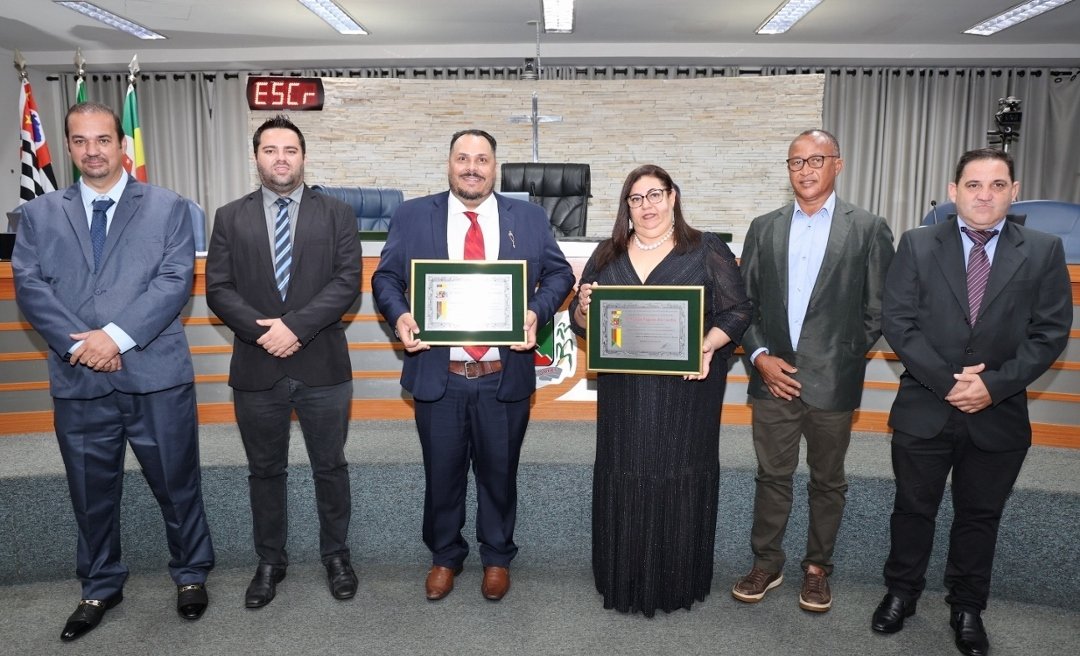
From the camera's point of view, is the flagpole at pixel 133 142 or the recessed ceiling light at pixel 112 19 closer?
the flagpole at pixel 133 142

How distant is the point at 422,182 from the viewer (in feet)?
27.1

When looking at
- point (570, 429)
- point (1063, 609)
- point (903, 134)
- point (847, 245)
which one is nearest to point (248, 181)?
point (570, 429)

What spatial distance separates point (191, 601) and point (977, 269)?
8.80ft

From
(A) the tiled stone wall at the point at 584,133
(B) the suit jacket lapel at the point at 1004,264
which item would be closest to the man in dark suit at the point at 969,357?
(B) the suit jacket lapel at the point at 1004,264

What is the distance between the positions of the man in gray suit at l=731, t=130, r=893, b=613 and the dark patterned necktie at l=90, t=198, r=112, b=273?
2047 millimetres

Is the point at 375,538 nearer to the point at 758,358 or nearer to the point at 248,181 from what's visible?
the point at 758,358

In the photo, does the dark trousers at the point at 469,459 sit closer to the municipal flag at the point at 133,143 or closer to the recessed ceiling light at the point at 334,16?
the municipal flag at the point at 133,143

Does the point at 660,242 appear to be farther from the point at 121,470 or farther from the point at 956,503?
the point at 121,470

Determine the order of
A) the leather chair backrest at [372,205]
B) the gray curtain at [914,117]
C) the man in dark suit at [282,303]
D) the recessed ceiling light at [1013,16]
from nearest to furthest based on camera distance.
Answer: the man in dark suit at [282,303]
the leather chair backrest at [372,205]
the recessed ceiling light at [1013,16]
the gray curtain at [914,117]

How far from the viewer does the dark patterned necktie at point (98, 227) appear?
7.48ft

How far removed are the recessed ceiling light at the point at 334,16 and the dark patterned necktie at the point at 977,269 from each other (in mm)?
6230

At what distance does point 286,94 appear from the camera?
26.6 ft

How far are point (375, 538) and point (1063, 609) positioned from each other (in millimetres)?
2516

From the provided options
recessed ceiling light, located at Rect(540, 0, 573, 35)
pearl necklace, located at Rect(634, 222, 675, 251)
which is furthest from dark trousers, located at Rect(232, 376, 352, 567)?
recessed ceiling light, located at Rect(540, 0, 573, 35)
